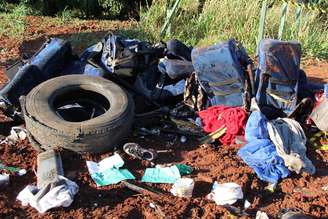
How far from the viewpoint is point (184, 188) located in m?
4.79

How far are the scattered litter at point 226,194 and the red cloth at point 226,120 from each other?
3.56ft

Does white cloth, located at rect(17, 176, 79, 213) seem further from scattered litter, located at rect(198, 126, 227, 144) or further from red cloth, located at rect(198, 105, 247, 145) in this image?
red cloth, located at rect(198, 105, 247, 145)

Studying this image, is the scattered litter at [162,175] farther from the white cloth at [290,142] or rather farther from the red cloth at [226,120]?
the white cloth at [290,142]

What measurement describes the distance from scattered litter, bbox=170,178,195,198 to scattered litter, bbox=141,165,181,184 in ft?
0.55

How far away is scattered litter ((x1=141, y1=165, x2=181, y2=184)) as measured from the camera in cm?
504

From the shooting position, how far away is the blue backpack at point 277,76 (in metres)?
6.15

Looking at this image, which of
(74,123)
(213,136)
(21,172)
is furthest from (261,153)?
(21,172)

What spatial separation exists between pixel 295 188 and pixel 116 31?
5935 millimetres

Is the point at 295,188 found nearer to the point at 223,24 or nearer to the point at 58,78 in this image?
the point at 58,78

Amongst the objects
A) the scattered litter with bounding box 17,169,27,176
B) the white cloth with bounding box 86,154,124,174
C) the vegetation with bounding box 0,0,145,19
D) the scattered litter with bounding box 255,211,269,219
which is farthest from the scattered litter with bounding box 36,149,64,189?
the vegetation with bounding box 0,0,145,19

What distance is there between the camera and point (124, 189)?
16.0ft

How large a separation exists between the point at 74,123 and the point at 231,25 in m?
5.26

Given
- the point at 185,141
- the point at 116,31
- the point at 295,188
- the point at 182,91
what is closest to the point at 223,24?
the point at 116,31

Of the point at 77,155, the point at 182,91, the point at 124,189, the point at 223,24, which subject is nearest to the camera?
the point at 124,189
